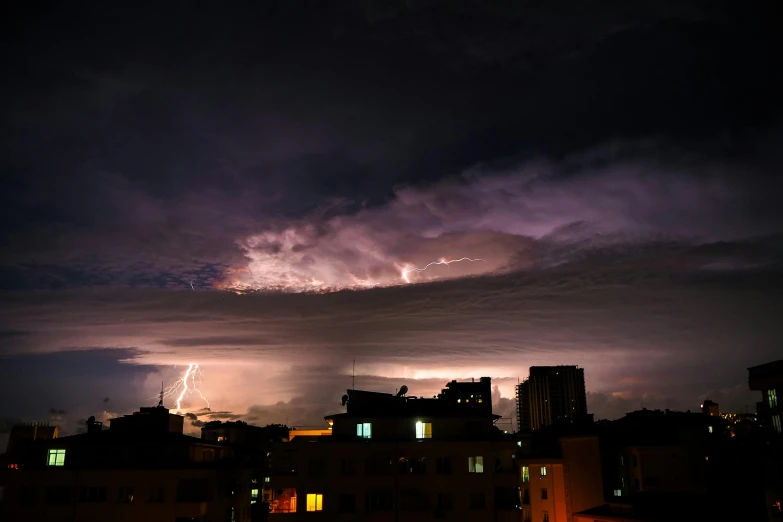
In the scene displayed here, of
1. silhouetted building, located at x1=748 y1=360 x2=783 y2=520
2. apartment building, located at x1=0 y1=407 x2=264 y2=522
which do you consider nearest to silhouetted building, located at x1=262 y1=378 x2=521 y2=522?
apartment building, located at x1=0 y1=407 x2=264 y2=522

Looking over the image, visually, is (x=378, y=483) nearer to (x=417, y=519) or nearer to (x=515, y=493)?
(x=417, y=519)

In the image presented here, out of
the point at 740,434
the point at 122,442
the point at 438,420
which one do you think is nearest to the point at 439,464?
the point at 438,420

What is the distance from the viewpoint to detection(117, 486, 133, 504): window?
4009 cm

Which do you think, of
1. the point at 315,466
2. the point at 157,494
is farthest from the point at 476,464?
the point at 157,494

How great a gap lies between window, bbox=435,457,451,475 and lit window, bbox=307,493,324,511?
8.65 meters

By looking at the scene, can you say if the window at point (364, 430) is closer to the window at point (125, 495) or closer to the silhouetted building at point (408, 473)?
the silhouetted building at point (408, 473)

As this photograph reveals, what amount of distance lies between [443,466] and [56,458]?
28.1 m

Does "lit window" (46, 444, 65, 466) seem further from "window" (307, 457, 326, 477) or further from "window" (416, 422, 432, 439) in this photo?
"window" (416, 422, 432, 439)

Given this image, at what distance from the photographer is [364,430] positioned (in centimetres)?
4516

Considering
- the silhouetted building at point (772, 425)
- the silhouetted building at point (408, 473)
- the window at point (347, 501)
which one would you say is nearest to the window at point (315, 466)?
the silhouetted building at point (408, 473)

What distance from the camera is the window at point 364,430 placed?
1773 inches

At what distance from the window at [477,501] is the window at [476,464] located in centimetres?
165

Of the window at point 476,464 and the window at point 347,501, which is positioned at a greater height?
the window at point 476,464

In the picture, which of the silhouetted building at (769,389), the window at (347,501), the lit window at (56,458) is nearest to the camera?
the silhouetted building at (769,389)
